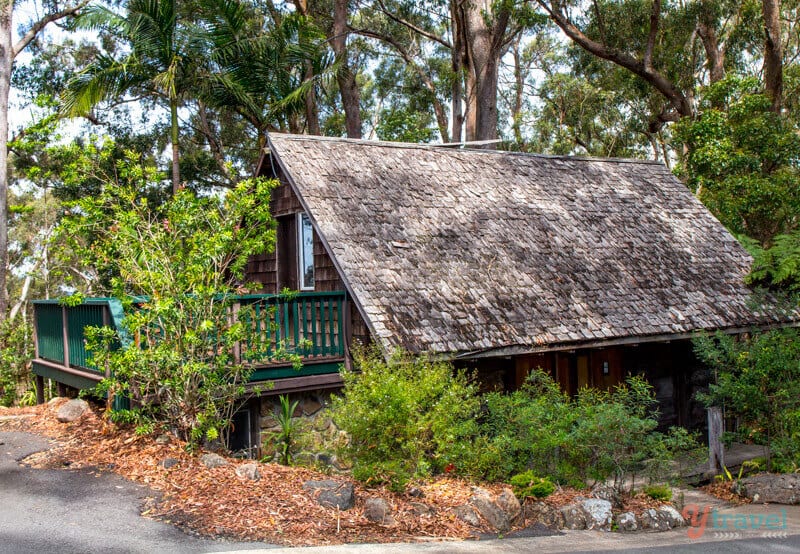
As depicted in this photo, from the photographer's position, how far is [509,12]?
23734 millimetres

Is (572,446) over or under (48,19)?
under

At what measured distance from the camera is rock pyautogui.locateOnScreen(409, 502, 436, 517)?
801 cm

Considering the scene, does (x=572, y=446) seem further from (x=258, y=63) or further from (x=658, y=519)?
(x=258, y=63)

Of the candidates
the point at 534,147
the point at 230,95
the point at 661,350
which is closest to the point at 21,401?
the point at 230,95

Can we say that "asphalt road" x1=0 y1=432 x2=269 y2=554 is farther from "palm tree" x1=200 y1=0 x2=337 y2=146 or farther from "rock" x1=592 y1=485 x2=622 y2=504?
"palm tree" x1=200 y1=0 x2=337 y2=146

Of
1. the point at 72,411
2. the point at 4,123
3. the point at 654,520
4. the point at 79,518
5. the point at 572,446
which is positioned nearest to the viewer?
the point at 79,518

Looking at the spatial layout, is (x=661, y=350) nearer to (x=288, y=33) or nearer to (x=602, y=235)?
(x=602, y=235)

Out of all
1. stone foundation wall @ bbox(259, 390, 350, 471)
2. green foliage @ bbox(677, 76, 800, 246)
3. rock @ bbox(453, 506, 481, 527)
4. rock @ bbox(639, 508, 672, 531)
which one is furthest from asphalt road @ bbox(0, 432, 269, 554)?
green foliage @ bbox(677, 76, 800, 246)

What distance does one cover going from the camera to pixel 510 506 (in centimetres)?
829

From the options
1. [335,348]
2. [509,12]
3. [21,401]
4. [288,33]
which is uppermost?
[509,12]

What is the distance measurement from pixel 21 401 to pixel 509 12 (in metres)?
17.7

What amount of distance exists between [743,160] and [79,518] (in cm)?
2027

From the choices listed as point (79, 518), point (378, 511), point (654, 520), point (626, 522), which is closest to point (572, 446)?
point (626, 522)

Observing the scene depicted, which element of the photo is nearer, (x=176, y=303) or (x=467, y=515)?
(x=467, y=515)
